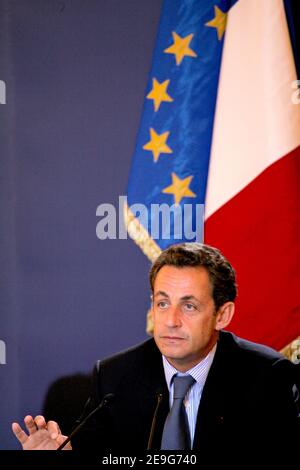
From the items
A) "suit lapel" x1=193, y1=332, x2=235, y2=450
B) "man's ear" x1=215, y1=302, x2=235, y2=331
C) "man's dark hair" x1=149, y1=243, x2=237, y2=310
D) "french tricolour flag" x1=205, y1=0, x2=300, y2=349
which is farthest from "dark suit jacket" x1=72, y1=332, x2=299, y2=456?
"french tricolour flag" x1=205, y1=0, x2=300, y2=349

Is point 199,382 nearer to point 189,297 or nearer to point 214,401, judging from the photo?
point 214,401

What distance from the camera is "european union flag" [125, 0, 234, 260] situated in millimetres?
2773

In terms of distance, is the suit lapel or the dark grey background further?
the dark grey background

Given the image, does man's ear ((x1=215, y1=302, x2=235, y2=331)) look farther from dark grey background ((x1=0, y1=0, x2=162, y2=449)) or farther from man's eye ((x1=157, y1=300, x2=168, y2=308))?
dark grey background ((x1=0, y1=0, x2=162, y2=449))

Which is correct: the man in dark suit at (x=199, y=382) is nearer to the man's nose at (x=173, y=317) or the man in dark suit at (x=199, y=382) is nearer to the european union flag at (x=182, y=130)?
the man's nose at (x=173, y=317)

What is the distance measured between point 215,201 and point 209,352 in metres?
0.80

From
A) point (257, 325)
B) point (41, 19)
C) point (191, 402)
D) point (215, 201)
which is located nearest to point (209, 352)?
point (191, 402)

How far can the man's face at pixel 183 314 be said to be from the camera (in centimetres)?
199

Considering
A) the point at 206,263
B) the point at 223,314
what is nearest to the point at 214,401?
the point at 223,314

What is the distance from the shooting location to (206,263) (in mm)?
2057

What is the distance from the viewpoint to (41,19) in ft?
9.62

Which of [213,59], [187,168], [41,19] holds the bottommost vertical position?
[187,168]

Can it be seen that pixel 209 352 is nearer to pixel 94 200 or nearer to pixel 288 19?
pixel 94 200

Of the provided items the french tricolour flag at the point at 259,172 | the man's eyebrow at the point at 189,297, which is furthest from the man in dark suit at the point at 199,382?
the french tricolour flag at the point at 259,172
